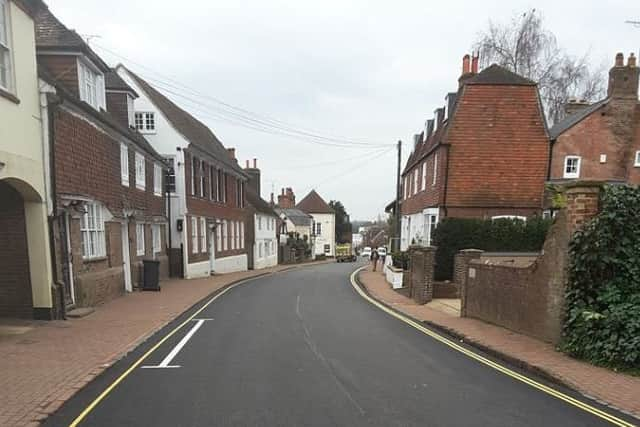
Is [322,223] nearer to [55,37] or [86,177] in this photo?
[86,177]

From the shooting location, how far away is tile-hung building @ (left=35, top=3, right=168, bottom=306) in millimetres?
9586

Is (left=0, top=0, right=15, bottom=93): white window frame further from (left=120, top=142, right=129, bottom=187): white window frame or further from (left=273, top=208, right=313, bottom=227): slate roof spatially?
(left=273, top=208, right=313, bottom=227): slate roof

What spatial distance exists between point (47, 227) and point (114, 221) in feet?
14.8

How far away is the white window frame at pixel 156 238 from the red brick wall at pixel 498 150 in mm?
13785

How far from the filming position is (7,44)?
778 centimetres

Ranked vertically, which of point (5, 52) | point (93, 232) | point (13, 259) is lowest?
point (13, 259)

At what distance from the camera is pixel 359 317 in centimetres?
1060

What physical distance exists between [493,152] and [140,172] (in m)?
15.7

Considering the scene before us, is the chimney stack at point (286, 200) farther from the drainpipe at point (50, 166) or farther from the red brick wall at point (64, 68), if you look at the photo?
the drainpipe at point (50, 166)

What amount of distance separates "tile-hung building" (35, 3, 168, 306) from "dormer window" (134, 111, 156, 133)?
477cm

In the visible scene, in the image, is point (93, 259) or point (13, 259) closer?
point (13, 259)

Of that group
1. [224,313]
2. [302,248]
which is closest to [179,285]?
[224,313]

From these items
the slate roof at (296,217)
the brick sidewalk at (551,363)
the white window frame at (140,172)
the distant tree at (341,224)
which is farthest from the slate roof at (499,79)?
the distant tree at (341,224)

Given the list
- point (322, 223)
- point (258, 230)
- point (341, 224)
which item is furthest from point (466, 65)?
point (341, 224)
